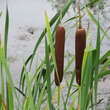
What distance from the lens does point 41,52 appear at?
255 cm

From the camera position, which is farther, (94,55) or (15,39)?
(15,39)

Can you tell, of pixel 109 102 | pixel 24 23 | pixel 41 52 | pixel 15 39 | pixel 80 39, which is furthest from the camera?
pixel 24 23

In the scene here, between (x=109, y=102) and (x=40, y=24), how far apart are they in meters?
1.40

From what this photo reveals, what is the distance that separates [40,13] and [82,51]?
8.77ft

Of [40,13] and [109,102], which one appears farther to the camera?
[40,13]

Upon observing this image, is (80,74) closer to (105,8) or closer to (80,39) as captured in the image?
(80,39)

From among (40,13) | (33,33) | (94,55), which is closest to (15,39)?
(33,33)

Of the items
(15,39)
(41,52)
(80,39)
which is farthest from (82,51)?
(15,39)

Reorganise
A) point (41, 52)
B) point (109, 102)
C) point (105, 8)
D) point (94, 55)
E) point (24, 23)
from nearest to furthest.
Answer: point (94, 55) < point (109, 102) < point (41, 52) < point (24, 23) < point (105, 8)

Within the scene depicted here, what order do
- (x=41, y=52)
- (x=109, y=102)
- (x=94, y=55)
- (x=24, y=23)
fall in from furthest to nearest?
(x=24, y=23) < (x=41, y=52) < (x=109, y=102) < (x=94, y=55)

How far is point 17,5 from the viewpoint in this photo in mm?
3281

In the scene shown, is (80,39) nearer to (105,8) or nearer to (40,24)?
(40,24)

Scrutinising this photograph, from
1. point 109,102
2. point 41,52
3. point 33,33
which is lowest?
point 109,102

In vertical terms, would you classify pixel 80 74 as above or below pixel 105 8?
below
